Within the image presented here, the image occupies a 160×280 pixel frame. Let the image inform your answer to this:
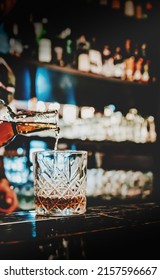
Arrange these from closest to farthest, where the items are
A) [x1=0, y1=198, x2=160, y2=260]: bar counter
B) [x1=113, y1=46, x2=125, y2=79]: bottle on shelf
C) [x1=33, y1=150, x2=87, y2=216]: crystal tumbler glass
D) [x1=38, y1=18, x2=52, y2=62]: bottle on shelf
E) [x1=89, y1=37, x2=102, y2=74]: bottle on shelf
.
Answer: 1. [x1=0, y1=198, x2=160, y2=260]: bar counter
2. [x1=33, y1=150, x2=87, y2=216]: crystal tumbler glass
3. [x1=38, y1=18, x2=52, y2=62]: bottle on shelf
4. [x1=89, y1=37, x2=102, y2=74]: bottle on shelf
5. [x1=113, y1=46, x2=125, y2=79]: bottle on shelf

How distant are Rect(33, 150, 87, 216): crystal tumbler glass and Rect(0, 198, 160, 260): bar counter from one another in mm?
33

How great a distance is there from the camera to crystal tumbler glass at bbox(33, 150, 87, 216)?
929 millimetres

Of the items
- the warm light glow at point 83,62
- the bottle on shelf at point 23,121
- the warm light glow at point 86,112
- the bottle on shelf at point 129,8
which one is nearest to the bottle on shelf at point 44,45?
the warm light glow at point 83,62

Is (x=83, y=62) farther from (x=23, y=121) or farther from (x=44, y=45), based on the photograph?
(x=23, y=121)

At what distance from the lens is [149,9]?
2828 mm

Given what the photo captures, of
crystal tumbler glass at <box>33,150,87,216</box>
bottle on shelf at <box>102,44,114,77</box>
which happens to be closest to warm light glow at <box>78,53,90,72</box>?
bottle on shelf at <box>102,44,114,77</box>

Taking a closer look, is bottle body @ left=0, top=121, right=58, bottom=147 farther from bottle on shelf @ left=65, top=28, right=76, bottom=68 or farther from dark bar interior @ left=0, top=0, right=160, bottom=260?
bottle on shelf @ left=65, top=28, right=76, bottom=68

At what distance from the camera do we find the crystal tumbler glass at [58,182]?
929 millimetres

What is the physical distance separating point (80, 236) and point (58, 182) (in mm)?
223

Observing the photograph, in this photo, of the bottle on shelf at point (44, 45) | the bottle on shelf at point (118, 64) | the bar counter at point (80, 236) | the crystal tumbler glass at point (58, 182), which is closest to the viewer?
the bar counter at point (80, 236)

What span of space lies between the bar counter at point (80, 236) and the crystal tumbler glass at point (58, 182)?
3cm

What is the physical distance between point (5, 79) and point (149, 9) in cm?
122

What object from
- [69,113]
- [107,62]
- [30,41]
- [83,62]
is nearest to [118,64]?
[107,62]

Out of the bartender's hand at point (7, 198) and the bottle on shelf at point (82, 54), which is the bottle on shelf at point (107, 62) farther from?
the bartender's hand at point (7, 198)
